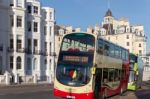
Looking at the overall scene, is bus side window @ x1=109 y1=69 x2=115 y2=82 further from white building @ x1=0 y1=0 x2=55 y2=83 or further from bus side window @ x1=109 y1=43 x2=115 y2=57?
white building @ x1=0 y1=0 x2=55 y2=83

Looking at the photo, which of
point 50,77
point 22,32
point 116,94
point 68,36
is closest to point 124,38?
point 50,77

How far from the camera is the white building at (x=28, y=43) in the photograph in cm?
6166

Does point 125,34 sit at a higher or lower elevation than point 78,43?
higher

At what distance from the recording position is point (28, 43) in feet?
215

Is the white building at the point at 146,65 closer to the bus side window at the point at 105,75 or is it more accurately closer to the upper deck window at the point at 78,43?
the bus side window at the point at 105,75

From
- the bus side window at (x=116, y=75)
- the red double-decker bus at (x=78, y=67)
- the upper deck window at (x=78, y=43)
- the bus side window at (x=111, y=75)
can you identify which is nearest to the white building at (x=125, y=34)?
the bus side window at (x=116, y=75)

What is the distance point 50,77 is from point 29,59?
7.05 meters

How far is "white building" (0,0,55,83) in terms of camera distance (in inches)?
2427

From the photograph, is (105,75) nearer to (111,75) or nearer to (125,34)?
(111,75)

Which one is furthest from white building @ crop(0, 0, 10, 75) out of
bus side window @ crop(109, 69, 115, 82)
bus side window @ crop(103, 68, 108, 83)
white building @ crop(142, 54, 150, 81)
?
white building @ crop(142, 54, 150, 81)

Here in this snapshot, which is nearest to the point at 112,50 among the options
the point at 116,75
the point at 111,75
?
the point at 111,75

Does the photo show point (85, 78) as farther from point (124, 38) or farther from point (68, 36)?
point (124, 38)

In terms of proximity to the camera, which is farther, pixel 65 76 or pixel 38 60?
pixel 38 60

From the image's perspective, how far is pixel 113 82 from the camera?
94.5ft
